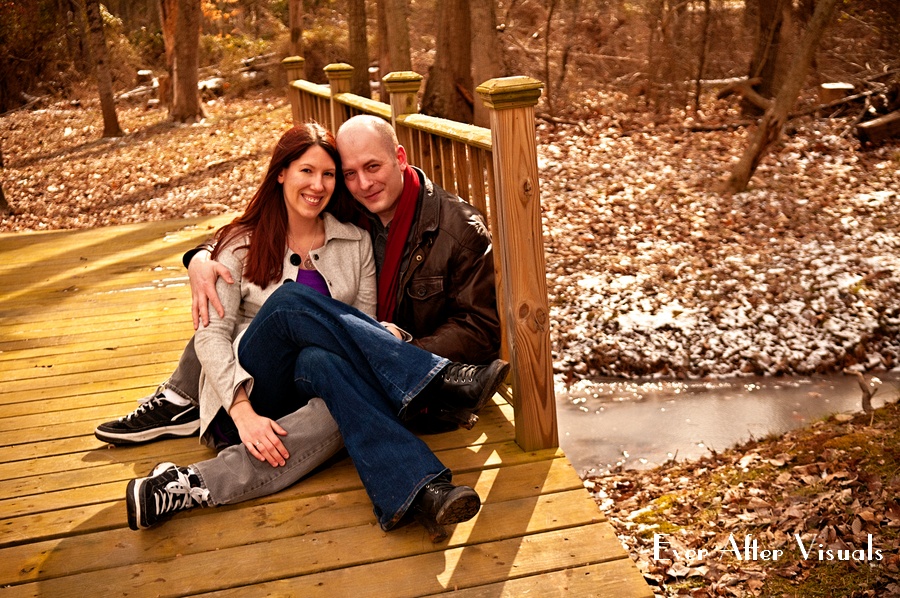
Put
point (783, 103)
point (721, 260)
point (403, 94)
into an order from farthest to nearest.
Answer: point (783, 103), point (721, 260), point (403, 94)

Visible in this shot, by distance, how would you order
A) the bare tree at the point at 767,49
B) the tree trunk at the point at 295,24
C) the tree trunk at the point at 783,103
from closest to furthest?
the tree trunk at the point at 783,103
the bare tree at the point at 767,49
the tree trunk at the point at 295,24

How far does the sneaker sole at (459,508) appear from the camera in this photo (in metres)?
2.73

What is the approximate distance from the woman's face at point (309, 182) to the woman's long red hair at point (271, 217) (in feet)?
0.10

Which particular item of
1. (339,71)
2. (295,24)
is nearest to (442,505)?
(339,71)

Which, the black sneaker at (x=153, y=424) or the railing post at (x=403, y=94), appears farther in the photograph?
the railing post at (x=403, y=94)

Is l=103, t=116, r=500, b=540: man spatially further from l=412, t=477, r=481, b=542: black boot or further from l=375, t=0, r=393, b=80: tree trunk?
l=375, t=0, r=393, b=80: tree trunk

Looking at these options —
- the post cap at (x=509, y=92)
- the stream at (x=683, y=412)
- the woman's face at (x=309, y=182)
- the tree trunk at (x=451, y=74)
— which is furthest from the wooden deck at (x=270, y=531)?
the tree trunk at (x=451, y=74)

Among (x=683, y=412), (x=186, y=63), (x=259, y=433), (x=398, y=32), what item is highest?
(x=398, y=32)

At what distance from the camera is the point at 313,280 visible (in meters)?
3.52

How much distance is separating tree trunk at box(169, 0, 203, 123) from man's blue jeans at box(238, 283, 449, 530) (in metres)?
13.1

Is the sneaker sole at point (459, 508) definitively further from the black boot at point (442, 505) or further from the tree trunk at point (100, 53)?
the tree trunk at point (100, 53)

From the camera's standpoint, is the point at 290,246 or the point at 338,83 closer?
the point at 290,246

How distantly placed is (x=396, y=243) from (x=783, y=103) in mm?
7552

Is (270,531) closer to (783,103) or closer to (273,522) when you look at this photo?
(273,522)
